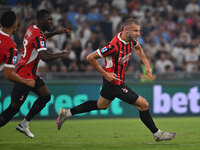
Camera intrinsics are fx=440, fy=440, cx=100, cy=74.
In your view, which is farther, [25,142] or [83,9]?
[83,9]

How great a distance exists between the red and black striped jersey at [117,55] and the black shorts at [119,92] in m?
0.10

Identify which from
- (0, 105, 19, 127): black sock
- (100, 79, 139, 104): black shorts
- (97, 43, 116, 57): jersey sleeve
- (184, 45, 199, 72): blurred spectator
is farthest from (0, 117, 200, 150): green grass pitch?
(184, 45, 199, 72): blurred spectator

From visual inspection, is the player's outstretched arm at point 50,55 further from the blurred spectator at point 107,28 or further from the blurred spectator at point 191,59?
the blurred spectator at point 191,59

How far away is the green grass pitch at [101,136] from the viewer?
817 cm

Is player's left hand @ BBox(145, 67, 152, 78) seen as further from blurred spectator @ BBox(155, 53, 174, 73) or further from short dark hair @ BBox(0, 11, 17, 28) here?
blurred spectator @ BBox(155, 53, 174, 73)

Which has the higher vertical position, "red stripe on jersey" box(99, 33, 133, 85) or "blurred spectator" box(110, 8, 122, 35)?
"blurred spectator" box(110, 8, 122, 35)

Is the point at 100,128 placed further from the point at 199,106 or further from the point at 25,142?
the point at 199,106

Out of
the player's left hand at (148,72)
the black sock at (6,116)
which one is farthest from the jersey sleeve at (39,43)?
the player's left hand at (148,72)

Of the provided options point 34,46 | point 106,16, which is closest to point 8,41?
point 34,46

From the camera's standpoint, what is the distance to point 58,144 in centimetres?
852

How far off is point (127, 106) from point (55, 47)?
3.78 m

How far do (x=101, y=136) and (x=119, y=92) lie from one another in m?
1.77

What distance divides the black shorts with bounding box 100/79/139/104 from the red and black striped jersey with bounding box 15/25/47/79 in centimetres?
146

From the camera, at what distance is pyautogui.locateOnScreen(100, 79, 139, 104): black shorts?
850cm
